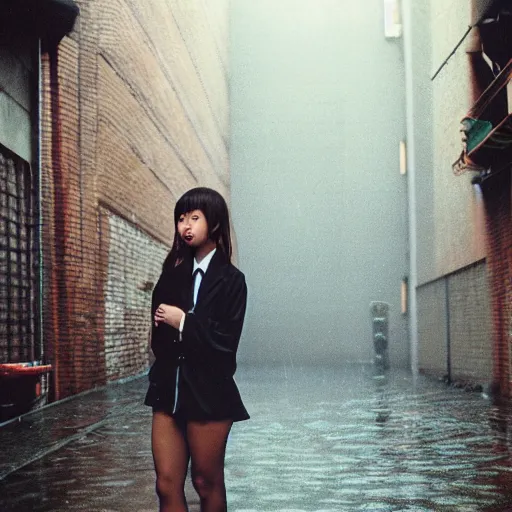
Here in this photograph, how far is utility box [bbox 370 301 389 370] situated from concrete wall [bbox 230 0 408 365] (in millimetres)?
4576

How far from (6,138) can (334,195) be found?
22044 mm

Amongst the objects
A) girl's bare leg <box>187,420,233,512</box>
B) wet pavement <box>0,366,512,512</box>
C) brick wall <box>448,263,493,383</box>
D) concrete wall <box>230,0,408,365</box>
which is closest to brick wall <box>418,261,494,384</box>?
brick wall <box>448,263,493,383</box>

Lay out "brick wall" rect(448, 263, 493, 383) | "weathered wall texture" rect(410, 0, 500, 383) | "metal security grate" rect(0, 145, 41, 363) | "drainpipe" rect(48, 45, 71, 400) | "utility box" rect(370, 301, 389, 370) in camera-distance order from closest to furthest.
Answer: "metal security grate" rect(0, 145, 41, 363) < "drainpipe" rect(48, 45, 71, 400) < "brick wall" rect(448, 263, 493, 383) < "weathered wall texture" rect(410, 0, 500, 383) < "utility box" rect(370, 301, 389, 370)

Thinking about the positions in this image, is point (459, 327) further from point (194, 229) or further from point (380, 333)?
point (194, 229)

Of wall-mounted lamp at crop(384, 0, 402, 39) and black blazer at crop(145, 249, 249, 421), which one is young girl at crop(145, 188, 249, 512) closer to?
black blazer at crop(145, 249, 249, 421)

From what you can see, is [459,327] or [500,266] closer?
[500,266]

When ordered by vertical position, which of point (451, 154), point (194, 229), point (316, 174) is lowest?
point (194, 229)

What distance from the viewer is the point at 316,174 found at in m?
33.2

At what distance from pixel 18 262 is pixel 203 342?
8862mm

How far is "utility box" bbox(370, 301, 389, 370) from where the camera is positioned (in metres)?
27.2

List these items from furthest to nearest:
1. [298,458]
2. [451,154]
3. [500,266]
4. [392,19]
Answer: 1. [392,19]
2. [451,154]
3. [500,266]
4. [298,458]

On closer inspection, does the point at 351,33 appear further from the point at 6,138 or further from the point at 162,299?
the point at 162,299

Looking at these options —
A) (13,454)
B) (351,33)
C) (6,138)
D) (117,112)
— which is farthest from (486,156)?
(351,33)

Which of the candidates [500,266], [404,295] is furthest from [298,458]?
[404,295]
